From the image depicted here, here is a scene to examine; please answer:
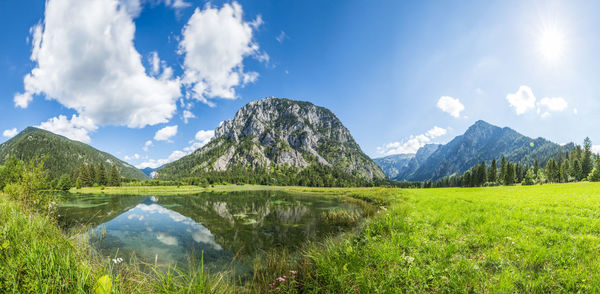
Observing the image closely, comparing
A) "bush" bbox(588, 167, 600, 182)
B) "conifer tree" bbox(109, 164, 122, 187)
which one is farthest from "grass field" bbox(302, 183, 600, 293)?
"conifer tree" bbox(109, 164, 122, 187)

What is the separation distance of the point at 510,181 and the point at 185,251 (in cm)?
10949

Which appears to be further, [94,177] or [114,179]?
[114,179]

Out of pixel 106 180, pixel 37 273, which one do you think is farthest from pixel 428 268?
pixel 106 180

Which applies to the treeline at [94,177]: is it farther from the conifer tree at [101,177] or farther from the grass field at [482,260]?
the grass field at [482,260]

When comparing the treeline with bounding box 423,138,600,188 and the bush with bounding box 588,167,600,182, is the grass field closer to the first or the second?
the bush with bounding box 588,167,600,182

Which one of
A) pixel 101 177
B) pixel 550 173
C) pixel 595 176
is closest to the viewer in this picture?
pixel 595 176

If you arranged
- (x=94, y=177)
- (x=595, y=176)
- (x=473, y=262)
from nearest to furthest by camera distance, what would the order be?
(x=473, y=262)
(x=595, y=176)
(x=94, y=177)

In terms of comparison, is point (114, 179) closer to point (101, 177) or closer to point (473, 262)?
point (101, 177)

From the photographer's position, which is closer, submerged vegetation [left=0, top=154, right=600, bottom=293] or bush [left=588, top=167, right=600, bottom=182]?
submerged vegetation [left=0, top=154, right=600, bottom=293]

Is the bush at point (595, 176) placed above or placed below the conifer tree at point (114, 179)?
above

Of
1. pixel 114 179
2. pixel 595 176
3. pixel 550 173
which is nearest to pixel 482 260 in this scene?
pixel 595 176

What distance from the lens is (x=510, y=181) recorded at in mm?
80125

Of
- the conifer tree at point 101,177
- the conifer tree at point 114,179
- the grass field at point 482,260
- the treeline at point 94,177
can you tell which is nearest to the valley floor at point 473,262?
the grass field at point 482,260

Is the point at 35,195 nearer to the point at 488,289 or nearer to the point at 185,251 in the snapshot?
the point at 185,251
